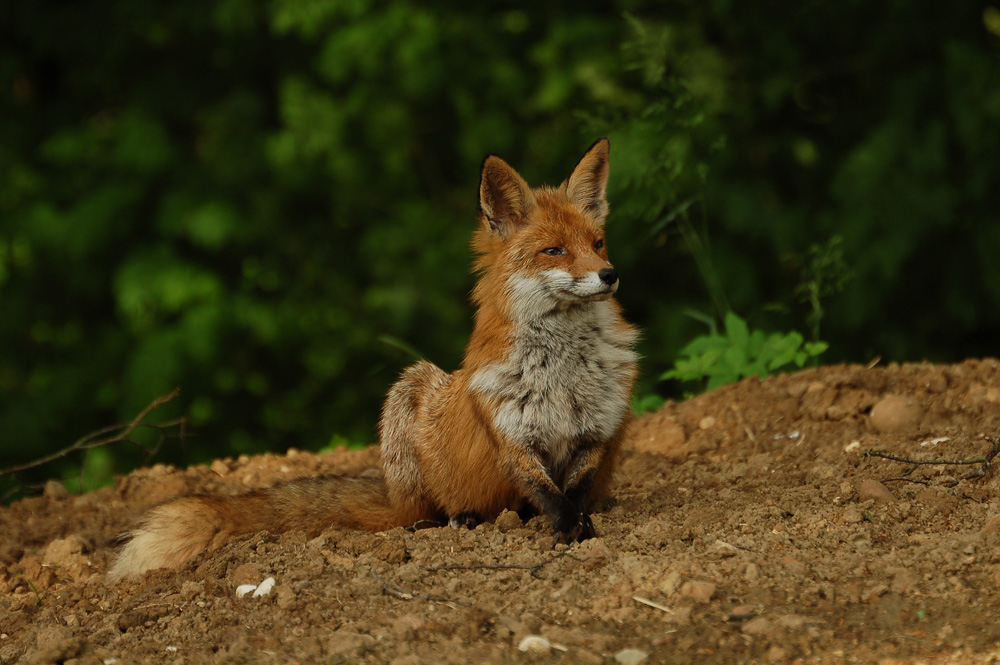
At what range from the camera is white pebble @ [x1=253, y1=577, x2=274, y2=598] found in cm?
327

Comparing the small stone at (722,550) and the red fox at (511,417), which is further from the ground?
the red fox at (511,417)

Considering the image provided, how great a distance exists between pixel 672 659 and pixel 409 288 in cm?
583

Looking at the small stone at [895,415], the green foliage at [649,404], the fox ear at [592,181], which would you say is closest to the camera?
the fox ear at [592,181]

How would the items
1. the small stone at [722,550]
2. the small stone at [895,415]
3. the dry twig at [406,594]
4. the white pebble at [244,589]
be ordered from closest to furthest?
the dry twig at [406,594]
the small stone at [722,550]
the white pebble at [244,589]
the small stone at [895,415]

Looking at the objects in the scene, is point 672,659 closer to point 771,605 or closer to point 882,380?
point 771,605

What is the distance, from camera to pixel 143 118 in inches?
318

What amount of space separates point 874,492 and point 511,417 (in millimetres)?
1449

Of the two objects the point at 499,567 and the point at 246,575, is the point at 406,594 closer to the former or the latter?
the point at 499,567

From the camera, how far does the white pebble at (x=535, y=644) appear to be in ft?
8.77

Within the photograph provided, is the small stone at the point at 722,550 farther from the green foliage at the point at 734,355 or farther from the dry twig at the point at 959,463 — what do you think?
the green foliage at the point at 734,355

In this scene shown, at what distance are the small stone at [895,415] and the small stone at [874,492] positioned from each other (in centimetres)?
90

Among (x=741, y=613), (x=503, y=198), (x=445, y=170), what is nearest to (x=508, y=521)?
(x=741, y=613)

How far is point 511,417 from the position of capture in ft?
12.5

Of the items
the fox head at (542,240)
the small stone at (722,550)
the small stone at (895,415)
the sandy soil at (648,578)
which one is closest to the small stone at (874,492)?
the sandy soil at (648,578)
